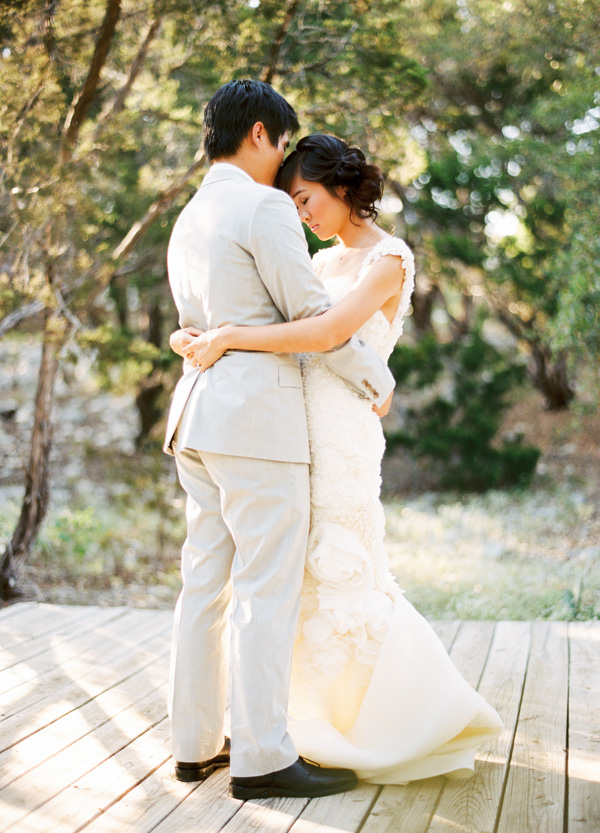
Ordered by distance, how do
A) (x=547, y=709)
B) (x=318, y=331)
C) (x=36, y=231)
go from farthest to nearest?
(x=36, y=231)
(x=547, y=709)
(x=318, y=331)

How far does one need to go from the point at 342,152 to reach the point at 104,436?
22.5ft

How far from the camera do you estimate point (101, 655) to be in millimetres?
2938

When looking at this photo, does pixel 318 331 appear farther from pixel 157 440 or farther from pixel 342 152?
pixel 157 440

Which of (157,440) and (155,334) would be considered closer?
(157,440)

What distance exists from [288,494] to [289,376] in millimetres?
292

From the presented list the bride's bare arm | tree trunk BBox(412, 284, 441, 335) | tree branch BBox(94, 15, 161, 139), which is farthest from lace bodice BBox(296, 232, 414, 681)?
tree trunk BBox(412, 284, 441, 335)

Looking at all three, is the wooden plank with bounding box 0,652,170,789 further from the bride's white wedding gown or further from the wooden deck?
the bride's white wedding gown

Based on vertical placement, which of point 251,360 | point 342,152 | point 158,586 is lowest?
point 158,586

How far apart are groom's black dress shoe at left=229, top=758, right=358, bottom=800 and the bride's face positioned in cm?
137

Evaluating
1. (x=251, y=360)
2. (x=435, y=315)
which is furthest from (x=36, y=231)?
Answer: (x=435, y=315)

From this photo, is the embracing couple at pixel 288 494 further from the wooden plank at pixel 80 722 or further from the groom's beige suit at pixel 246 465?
the wooden plank at pixel 80 722

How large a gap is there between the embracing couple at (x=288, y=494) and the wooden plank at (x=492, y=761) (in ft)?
0.23

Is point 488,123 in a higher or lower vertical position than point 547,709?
higher

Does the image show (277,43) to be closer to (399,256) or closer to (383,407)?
(399,256)
